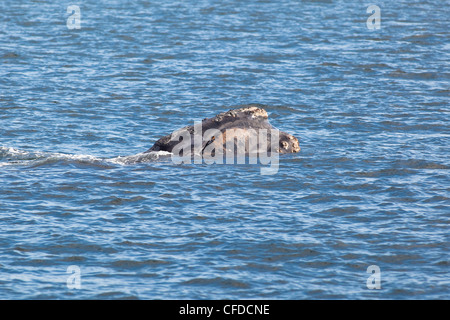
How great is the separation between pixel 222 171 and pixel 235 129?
4.04 ft

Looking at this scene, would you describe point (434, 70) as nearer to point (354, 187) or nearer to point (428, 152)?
point (428, 152)

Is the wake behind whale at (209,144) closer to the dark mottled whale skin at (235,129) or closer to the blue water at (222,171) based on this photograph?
the dark mottled whale skin at (235,129)

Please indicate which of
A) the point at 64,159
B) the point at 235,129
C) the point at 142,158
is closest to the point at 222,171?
the point at 235,129

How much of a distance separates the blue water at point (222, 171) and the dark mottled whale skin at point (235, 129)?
0.53m

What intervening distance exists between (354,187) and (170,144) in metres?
4.65

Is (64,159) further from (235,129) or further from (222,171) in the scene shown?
(235,129)

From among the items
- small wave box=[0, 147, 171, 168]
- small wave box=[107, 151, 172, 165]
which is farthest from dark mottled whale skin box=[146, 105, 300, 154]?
small wave box=[0, 147, 171, 168]

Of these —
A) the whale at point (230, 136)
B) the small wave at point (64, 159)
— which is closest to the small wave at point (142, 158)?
the small wave at point (64, 159)

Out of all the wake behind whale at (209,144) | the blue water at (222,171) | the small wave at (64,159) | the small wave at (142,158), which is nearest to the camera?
the blue water at (222,171)

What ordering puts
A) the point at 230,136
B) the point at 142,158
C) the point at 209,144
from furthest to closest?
the point at 142,158 → the point at 209,144 → the point at 230,136

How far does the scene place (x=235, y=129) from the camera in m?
18.2

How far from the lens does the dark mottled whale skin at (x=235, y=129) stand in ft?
59.7

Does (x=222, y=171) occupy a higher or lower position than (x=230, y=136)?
lower

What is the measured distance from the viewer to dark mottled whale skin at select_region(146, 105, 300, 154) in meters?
18.2
